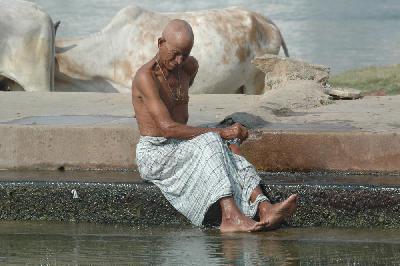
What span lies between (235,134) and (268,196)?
390 millimetres

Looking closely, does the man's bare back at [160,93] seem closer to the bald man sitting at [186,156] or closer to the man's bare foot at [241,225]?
the bald man sitting at [186,156]

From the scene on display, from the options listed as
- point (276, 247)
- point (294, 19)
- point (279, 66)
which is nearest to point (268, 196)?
point (276, 247)

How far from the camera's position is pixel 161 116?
268 inches

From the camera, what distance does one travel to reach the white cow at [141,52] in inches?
478

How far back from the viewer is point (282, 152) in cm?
752

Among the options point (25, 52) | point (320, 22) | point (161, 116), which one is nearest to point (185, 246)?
point (161, 116)

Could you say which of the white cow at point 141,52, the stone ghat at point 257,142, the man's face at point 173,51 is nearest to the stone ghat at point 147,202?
the stone ghat at point 257,142

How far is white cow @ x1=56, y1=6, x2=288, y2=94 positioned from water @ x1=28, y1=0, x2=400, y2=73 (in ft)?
17.2

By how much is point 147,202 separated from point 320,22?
20203mm

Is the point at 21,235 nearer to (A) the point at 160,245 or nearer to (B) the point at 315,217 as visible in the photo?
(A) the point at 160,245

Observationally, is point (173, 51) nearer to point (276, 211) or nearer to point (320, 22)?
point (276, 211)

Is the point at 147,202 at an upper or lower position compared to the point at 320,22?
upper

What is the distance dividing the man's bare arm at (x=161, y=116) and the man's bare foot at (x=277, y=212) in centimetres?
46

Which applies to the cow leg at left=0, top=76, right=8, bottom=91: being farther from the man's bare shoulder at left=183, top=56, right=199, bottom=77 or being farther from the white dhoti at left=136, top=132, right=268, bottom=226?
the white dhoti at left=136, top=132, right=268, bottom=226
